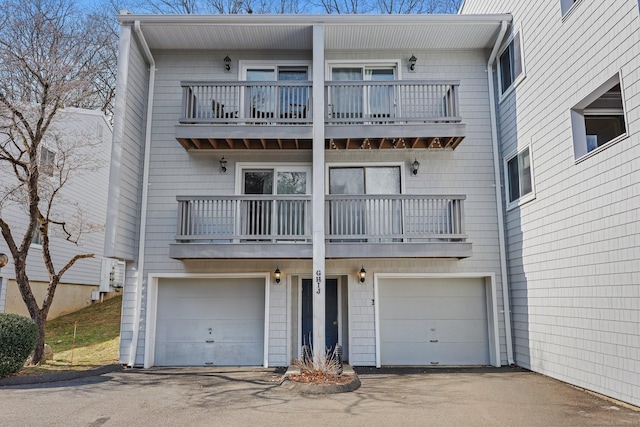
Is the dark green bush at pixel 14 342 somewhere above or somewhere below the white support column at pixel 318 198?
below

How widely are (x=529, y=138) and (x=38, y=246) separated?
13.7m

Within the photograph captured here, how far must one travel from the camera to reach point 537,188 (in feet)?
28.1

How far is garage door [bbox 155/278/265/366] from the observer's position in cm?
984

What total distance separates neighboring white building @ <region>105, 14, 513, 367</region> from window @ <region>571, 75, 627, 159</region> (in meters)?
2.38

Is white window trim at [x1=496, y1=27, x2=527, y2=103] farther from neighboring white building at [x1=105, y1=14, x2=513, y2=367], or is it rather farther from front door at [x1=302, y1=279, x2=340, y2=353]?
front door at [x1=302, y1=279, x2=340, y2=353]

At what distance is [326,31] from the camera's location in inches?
396

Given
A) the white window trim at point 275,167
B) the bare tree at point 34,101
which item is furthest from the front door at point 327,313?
the bare tree at point 34,101

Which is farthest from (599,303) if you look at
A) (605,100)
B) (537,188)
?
(605,100)

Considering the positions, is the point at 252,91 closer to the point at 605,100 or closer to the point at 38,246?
the point at 605,100

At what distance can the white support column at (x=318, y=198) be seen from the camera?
8477 millimetres

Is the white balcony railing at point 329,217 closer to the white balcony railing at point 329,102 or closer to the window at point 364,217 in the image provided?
the window at point 364,217

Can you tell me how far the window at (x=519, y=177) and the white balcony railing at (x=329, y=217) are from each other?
51.0 inches

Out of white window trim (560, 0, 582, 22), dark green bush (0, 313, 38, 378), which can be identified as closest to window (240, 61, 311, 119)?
white window trim (560, 0, 582, 22)

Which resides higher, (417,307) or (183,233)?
(183,233)
